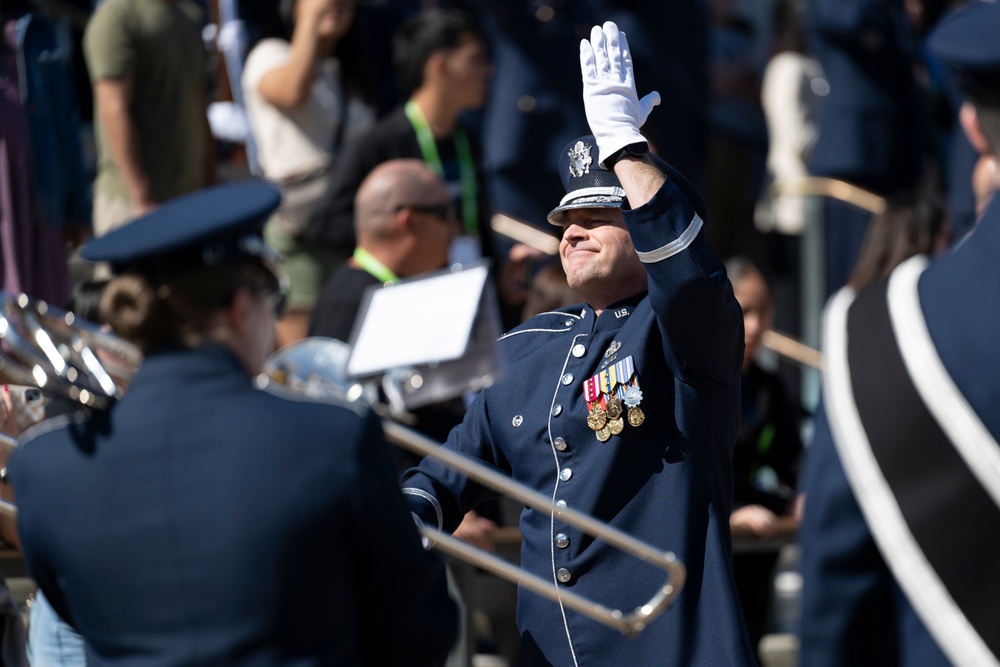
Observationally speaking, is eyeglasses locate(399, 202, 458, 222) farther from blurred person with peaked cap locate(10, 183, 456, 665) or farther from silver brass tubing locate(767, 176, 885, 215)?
blurred person with peaked cap locate(10, 183, 456, 665)

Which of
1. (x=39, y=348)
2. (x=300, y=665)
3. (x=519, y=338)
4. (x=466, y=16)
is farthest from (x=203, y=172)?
(x=300, y=665)

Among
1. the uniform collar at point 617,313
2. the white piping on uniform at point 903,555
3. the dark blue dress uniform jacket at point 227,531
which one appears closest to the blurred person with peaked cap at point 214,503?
the dark blue dress uniform jacket at point 227,531

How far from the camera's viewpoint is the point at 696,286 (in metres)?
3.40

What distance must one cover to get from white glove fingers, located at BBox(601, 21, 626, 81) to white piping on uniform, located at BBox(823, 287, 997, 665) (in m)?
1.37

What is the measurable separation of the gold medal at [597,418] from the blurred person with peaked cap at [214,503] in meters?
0.80

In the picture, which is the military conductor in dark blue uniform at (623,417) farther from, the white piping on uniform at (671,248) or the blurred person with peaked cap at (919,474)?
the blurred person with peaked cap at (919,474)

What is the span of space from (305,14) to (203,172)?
80 centimetres

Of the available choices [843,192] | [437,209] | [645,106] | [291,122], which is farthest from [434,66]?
[645,106]

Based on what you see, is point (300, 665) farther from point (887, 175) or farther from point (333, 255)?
point (887, 175)

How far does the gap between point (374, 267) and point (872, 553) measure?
3.73 metres

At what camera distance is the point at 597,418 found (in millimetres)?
3721

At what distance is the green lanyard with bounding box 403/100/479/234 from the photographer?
696 cm

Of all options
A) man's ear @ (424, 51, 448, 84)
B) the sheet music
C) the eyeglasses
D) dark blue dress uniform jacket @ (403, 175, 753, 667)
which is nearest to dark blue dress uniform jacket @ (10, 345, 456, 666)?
the sheet music

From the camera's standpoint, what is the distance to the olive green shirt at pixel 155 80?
21.8ft
